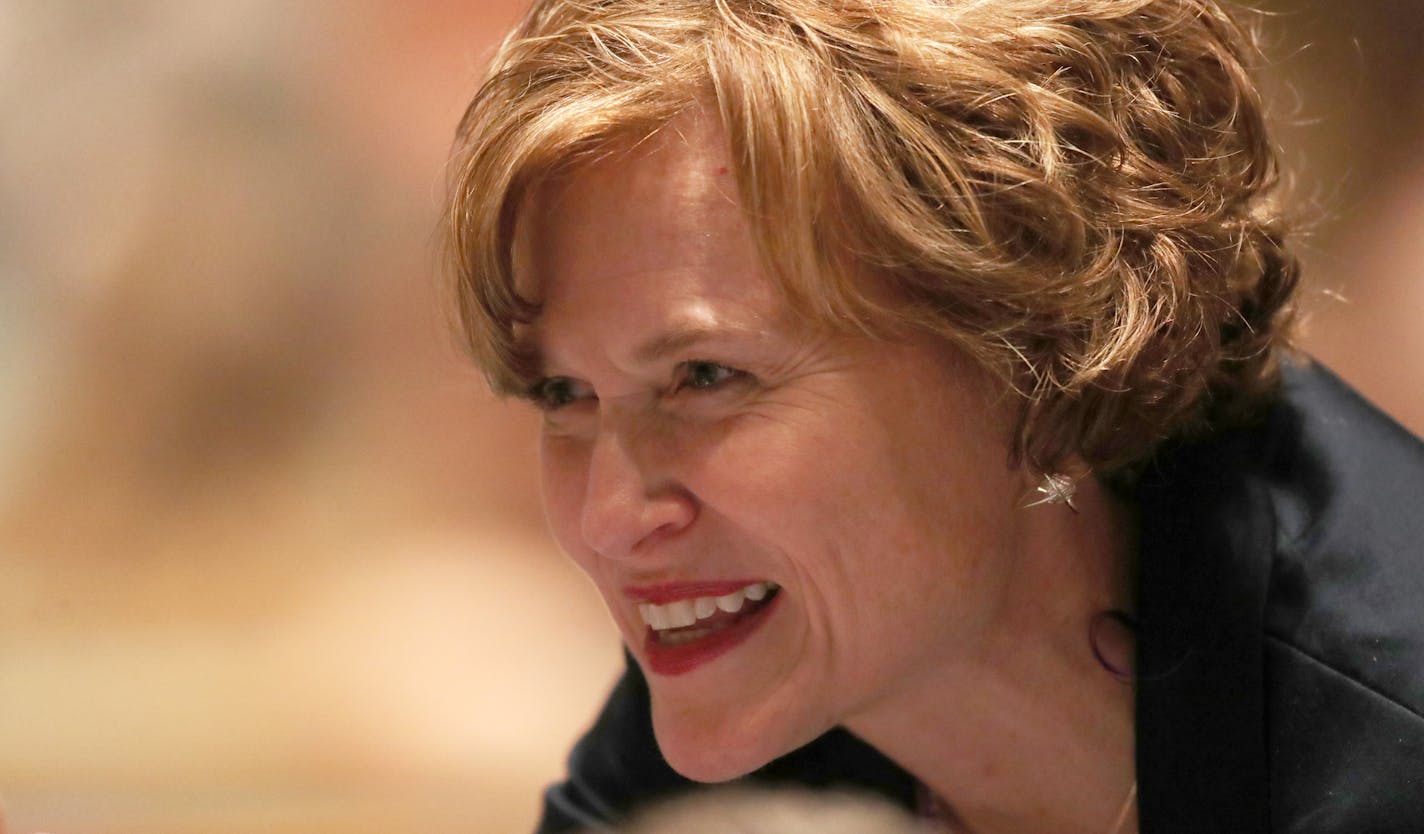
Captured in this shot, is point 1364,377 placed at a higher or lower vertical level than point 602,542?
lower

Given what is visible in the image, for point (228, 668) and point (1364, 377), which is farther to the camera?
point (228, 668)

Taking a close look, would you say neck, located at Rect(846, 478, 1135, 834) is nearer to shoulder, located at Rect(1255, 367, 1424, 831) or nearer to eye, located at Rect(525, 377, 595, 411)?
shoulder, located at Rect(1255, 367, 1424, 831)

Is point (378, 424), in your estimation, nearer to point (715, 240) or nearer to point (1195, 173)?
point (715, 240)

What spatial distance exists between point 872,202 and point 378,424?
3.27 ft

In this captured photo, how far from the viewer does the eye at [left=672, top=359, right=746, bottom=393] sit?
0.83m

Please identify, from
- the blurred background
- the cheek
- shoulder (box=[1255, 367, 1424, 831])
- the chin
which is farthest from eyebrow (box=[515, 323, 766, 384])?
the blurred background

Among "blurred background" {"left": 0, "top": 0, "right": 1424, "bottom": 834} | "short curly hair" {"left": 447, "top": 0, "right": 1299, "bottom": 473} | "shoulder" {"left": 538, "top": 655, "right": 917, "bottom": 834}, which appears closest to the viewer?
"short curly hair" {"left": 447, "top": 0, "right": 1299, "bottom": 473}

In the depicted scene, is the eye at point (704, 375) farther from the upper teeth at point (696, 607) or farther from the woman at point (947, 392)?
the upper teeth at point (696, 607)

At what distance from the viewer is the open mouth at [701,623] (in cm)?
90

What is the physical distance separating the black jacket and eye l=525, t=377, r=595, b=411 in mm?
392

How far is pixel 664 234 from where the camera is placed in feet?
2.60

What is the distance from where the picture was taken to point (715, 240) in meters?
0.79

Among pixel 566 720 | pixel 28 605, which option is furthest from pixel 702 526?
pixel 28 605

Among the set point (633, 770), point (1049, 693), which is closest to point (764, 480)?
point (1049, 693)
